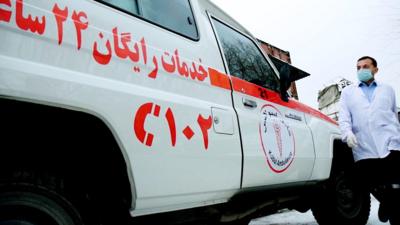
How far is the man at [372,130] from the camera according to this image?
3117mm

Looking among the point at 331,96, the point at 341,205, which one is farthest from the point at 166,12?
the point at 331,96

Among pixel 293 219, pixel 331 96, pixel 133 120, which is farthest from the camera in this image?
pixel 331 96

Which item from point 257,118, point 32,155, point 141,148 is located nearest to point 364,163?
point 257,118

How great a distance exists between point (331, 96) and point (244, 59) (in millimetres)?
30842

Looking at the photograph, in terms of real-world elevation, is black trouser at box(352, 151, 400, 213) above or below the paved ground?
above

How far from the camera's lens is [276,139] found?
2.49 metres

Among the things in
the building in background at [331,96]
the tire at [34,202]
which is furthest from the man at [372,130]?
the building in background at [331,96]

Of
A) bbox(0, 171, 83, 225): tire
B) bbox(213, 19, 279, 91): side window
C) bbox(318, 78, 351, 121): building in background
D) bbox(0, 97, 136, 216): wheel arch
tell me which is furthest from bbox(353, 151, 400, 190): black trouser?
bbox(318, 78, 351, 121): building in background

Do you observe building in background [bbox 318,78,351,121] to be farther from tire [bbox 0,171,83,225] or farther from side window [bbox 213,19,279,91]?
tire [bbox 0,171,83,225]

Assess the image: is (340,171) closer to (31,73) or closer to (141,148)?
(141,148)

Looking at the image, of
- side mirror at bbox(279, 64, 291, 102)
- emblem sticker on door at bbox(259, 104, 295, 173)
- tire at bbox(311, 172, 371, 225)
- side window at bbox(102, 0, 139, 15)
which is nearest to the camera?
side window at bbox(102, 0, 139, 15)

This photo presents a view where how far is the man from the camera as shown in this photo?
3.12m

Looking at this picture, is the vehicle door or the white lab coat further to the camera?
the white lab coat

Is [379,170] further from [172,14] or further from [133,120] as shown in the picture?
[133,120]
